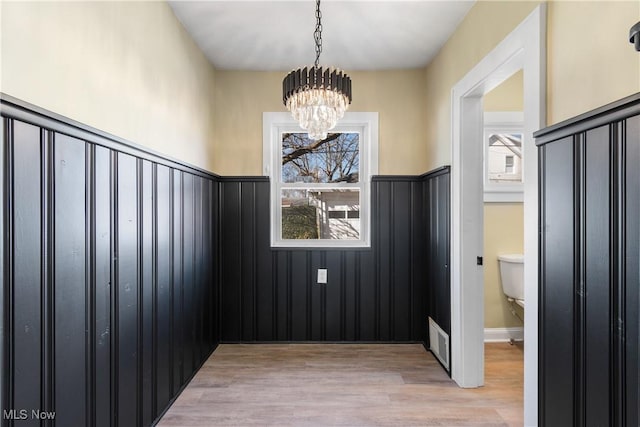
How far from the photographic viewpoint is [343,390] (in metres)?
2.20

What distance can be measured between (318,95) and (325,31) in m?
1.00

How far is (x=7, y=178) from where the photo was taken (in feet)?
3.05

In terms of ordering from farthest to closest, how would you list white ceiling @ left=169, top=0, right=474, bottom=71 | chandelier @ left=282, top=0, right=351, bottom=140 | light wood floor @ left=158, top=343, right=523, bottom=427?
white ceiling @ left=169, top=0, right=474, bottom=71
light wood floor @ left=158, top=343, right=523, bottom=427
chandelier @ left=282, top=0, right=351, bottom=140

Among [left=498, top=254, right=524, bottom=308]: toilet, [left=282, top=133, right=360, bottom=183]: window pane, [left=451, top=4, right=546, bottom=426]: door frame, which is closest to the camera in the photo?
[left=451, top=4, right=546, bottom=426]: door frame

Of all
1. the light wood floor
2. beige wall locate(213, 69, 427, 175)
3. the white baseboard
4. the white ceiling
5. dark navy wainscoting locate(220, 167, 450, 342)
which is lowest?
the light wood floor

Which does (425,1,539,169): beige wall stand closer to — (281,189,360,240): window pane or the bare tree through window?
the bare tree through window

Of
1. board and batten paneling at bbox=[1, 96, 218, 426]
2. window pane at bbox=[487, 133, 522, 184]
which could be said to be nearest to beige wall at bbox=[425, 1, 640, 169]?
window pane at bbox=[487, 133, 522, 184]

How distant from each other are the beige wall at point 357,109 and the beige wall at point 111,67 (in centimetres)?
47

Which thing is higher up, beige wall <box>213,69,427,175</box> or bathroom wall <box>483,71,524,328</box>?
beige wall <box>213,69,427,175</box>

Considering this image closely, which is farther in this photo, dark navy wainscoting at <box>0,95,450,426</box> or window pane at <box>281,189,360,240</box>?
window pane at <box>281,189,360,240</box>

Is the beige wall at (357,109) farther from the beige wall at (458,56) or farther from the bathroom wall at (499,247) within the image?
the bathroom wall at (499,247)

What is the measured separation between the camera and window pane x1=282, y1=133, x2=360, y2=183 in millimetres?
3105

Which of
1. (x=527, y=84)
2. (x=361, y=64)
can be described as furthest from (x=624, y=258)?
(x=361, y=64)

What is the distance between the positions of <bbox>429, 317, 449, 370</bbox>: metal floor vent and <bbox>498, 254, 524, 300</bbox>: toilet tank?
2.69 feet
